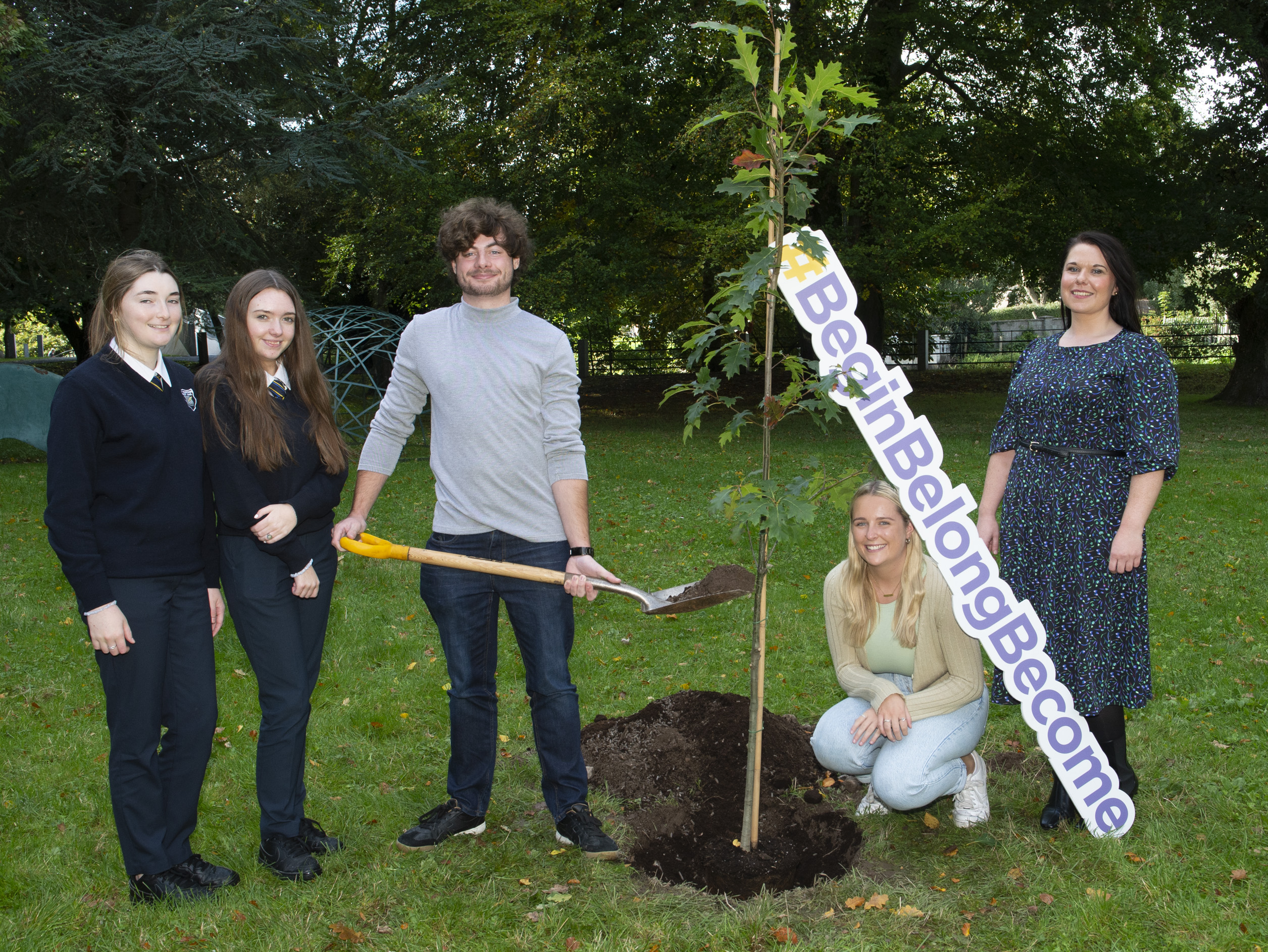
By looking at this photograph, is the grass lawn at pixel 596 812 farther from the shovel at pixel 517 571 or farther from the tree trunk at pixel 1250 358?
the tree trunk at pixel 1250 358

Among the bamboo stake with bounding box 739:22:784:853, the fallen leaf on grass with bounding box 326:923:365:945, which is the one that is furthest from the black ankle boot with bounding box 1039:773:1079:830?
the fallen leaf on grass with bounding box 326:923:365:945

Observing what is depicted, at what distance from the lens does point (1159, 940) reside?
3.10 m

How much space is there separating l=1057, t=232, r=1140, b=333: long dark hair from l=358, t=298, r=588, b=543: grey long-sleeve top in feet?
6.08

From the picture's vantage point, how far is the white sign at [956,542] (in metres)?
3.60

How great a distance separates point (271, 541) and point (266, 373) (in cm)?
56

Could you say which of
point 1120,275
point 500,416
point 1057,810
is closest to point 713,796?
point 1057,810

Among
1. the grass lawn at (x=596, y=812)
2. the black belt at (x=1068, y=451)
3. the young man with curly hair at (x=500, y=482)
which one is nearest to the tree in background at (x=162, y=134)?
the grass lawn at (x=596, y=812)

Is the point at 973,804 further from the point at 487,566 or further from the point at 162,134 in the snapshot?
the point at 162,134

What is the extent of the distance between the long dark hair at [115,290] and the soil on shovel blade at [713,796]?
2457 mm

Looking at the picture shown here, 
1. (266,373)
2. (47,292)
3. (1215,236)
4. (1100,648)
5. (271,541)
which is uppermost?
(1215,236)

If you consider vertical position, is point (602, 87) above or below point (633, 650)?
above

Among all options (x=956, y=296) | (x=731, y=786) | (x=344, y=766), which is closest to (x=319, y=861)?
(x=344, y=766)

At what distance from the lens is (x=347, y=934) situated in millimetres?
3162

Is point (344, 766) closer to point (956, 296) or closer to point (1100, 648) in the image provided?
point (1100, 648)
